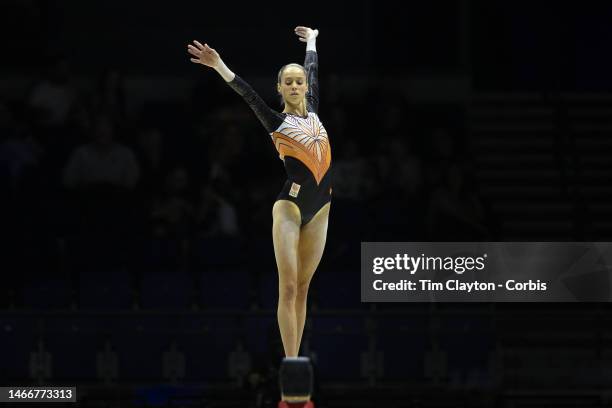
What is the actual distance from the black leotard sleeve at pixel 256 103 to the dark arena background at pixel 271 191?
2.53 metres

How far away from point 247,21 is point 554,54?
397 centimetres

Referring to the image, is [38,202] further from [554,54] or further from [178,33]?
[554,54]

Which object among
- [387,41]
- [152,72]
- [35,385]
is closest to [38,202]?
[35,385]

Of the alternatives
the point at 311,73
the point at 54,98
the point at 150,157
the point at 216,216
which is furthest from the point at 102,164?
the point at 311,73

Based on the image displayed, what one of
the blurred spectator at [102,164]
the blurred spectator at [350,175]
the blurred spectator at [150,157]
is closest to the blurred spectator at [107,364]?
the blurred spectator at [102,164]

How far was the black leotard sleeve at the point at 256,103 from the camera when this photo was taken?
25.8ft

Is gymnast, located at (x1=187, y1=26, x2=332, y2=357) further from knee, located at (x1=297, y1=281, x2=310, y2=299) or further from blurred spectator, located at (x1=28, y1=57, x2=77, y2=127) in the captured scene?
blurred spectator, located at (x1=28, y1=57, x2=77, y2=127)

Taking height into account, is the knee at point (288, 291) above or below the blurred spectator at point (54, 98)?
below

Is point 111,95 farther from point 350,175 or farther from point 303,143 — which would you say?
point 303,143

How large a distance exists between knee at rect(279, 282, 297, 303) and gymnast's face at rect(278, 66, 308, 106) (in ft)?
3.81

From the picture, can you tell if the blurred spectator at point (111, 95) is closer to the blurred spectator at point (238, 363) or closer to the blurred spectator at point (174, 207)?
the blurred spectator at point (174, 207)

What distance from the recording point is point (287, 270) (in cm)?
778

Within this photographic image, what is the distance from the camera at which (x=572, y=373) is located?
11516 millimetres

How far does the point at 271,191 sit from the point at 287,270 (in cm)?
528
